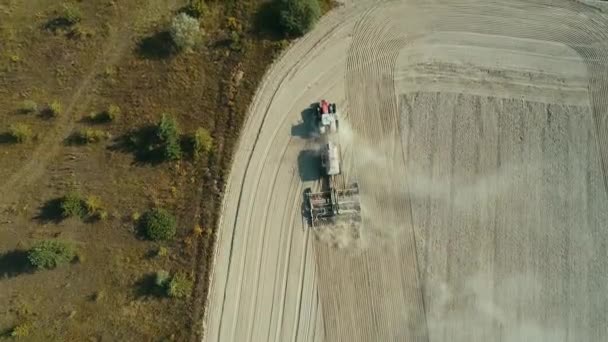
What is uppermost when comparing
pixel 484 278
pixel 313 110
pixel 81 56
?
pixel 81 56

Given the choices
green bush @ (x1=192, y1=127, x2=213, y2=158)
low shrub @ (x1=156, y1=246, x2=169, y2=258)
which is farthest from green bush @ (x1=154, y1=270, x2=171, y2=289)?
green bush @ (x1=192, y1=127, x2=213, y2=158)

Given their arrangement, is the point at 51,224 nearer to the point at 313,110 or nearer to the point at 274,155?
the point at 274,155

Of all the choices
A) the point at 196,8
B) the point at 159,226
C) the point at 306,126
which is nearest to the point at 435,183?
the point at 306,126

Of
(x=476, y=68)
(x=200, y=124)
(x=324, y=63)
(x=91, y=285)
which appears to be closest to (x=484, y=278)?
(x=476, y=68)

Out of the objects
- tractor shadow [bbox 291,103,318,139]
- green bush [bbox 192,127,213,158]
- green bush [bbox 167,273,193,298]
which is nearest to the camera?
green bush [bbox 167,273,193,298]

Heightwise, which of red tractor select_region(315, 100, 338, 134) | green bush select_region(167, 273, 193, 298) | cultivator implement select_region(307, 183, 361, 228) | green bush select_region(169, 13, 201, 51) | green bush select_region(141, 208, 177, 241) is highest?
green bush select_region(169, 13, 201, 51)

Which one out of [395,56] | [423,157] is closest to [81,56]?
[395,56]

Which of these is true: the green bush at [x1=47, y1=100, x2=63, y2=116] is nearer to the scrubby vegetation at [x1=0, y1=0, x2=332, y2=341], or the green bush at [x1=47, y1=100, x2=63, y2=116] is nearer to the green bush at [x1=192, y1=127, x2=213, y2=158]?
the scrubby vegetation at [x1=0, y1=0, x2=332, y2=341]

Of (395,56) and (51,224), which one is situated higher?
(395,56)
